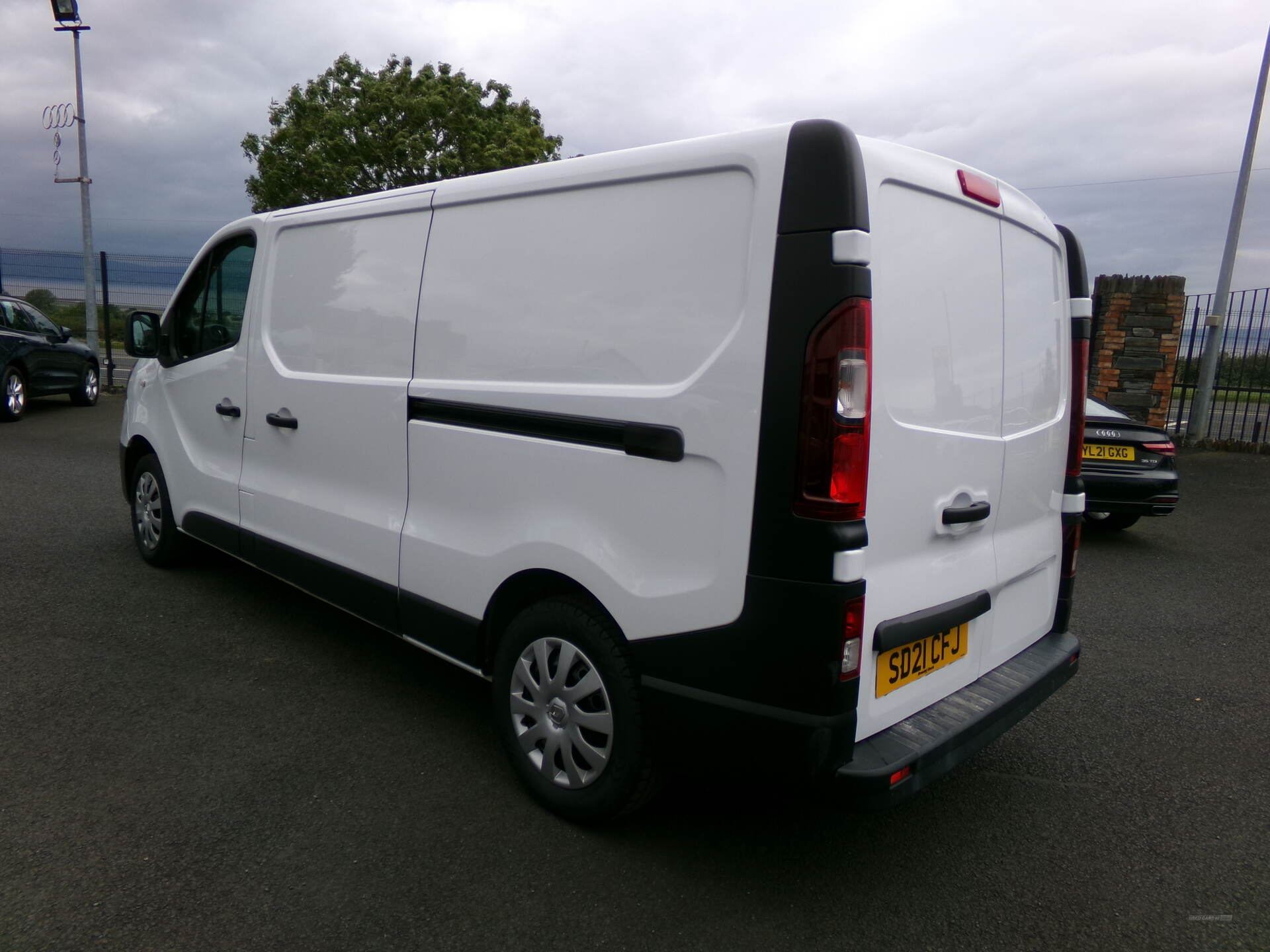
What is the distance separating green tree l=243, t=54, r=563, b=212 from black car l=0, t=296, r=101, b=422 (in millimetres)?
10623

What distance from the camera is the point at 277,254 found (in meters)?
4.01

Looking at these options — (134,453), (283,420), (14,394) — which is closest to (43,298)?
(14,394)

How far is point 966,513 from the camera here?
2.49 meters

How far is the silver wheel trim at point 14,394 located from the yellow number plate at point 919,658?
12.9 meters

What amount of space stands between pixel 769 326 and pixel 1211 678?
11.0 ft

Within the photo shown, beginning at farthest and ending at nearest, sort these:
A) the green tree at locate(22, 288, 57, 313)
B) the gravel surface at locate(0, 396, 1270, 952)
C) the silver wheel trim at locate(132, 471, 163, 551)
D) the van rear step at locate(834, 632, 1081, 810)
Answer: the green tree at locate(22, 288, 57, 313)
the silver wheel trim at locate(132, 471, 163, 551)
the gravel surface at locate(0, 396, 1270, 952)
the van rear step at locate(834, 632, 1081, 810)

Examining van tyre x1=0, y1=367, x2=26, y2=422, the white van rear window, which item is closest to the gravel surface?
the white van rear window

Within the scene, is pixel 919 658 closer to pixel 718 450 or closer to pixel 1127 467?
pixel 718 450

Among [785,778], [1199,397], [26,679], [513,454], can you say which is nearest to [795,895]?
[785,778]

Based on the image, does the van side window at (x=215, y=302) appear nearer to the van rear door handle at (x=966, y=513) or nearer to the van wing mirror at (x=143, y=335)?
the van wing mirror at (x=143, y=335)

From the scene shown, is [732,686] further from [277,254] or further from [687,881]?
[277,254]

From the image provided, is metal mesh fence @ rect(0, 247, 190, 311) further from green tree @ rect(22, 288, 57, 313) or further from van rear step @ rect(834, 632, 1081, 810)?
van rear step @ rect(834, 632, 1081, 810)

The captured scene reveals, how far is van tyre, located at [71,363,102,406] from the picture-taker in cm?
1358

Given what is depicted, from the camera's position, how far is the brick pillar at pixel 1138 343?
A: 38.5 ft
